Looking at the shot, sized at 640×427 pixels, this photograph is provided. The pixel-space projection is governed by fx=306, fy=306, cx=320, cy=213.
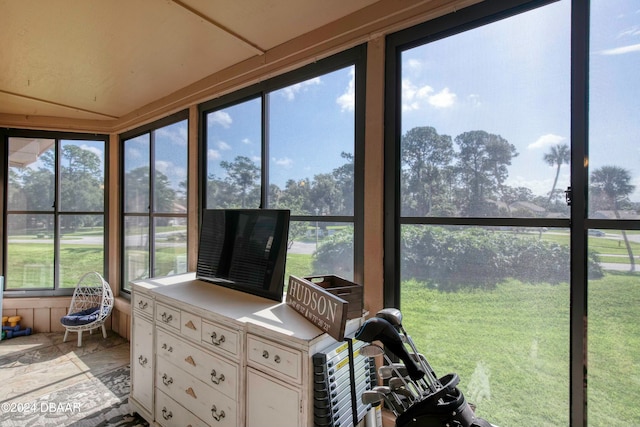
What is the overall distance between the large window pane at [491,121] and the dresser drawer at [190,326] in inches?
49.5

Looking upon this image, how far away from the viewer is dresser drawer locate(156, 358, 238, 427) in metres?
1.49

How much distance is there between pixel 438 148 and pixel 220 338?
1440 mm

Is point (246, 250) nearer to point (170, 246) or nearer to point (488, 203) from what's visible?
point (488, 203)

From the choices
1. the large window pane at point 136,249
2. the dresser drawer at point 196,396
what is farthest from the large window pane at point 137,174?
the dresser drawer at point 196,396

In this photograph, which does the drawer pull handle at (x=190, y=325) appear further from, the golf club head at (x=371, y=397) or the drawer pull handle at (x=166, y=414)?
the golf club head at (x=371, y=397)

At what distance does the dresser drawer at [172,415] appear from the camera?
5.49 feet

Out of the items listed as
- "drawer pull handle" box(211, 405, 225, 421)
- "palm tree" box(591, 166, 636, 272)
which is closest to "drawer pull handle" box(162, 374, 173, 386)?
"drawer pull handle" box(211, 405, 225, 421)

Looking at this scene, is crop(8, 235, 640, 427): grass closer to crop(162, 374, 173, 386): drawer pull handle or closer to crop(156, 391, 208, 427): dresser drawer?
crop(156, 391, 208, 427): dresser drawer

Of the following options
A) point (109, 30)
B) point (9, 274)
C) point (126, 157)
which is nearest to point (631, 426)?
point (109, 30)

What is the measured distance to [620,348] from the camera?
3.74ft

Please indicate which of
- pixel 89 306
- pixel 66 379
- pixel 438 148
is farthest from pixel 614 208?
pixel 89 306

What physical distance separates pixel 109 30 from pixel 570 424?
9.98 feet

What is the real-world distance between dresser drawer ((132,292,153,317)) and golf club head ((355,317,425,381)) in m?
1.59

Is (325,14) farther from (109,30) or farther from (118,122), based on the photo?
(118,122)
